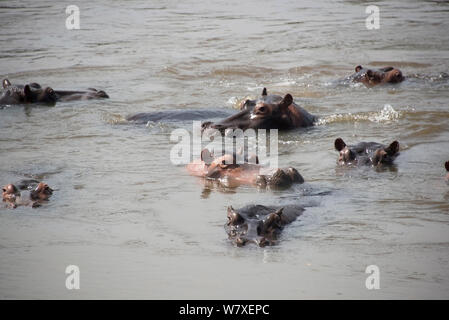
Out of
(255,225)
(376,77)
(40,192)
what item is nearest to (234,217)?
(255,225)

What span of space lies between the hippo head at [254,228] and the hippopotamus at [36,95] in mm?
6949

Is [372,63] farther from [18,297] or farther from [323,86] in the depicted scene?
[18,297]

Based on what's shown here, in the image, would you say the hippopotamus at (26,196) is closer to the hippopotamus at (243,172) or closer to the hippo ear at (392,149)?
the hippopotamus at (243,172)

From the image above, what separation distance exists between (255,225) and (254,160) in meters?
2.27

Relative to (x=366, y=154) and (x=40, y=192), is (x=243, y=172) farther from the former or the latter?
(x=40, y=192)

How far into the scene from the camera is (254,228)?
23.3 ft

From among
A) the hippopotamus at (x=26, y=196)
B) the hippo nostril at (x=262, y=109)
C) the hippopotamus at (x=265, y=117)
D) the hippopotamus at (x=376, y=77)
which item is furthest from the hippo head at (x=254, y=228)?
the hippopotamus at (x=376, y=77)

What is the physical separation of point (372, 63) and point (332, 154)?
7.05 meters

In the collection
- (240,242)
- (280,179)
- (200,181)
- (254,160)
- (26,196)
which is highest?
(254,160)

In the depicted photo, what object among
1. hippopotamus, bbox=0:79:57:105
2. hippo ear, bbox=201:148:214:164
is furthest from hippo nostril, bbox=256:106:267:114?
hippopotamus, bbox=0:79:57:105

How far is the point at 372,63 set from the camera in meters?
17.0

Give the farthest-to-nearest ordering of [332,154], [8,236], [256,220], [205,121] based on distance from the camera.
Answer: [205,121] → [332,154] → [8,236] → [256,220]

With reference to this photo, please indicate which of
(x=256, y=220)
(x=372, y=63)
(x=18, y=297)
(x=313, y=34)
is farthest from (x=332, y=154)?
(x=313, y=34)

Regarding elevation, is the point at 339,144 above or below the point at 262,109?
below
